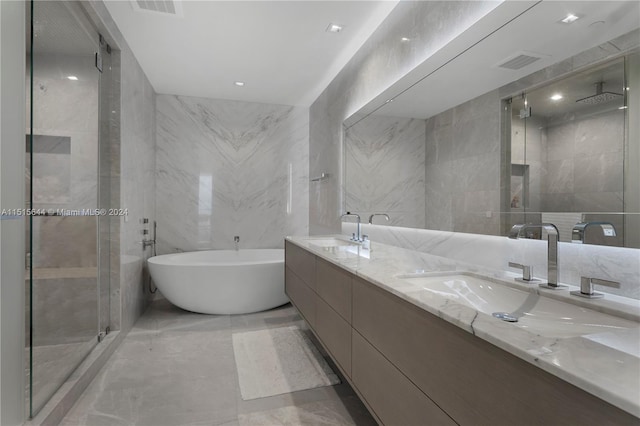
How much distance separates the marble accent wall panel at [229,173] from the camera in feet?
13.4

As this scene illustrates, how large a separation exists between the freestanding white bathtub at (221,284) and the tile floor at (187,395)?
49cm

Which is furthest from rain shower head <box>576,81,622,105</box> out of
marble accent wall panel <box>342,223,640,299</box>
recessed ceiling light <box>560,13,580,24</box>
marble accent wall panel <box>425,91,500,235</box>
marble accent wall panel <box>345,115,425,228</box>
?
marble accent wall panel <box>345,115,425,228</box>

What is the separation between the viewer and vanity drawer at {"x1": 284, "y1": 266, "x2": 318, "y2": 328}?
7.32 feet

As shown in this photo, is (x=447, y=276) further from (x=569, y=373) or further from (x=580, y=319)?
(x=569, y=373)

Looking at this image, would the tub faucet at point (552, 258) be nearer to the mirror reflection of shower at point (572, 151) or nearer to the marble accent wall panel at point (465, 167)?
the mirror reflection of shower at point (572, 151)

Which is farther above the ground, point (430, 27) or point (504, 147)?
point (430, 27)

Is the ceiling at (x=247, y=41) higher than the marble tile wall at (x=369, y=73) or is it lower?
higher

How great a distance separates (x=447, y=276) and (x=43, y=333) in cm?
208

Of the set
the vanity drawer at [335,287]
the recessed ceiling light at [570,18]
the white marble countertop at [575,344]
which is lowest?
the vanity drawer at [335,287]

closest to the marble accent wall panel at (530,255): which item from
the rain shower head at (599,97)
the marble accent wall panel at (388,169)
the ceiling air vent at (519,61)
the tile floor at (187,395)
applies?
the marble accent wall panel at (388,169)

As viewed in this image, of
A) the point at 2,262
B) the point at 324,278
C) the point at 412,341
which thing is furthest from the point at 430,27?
the point at 2,262

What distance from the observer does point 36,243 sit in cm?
170

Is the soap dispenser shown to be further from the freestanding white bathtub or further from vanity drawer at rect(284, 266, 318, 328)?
the freestanding white bathtub

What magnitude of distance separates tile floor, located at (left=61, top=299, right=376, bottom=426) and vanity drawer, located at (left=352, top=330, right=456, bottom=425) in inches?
19.5
